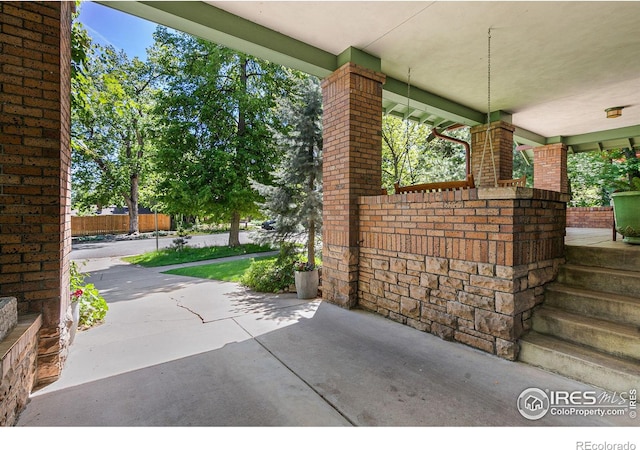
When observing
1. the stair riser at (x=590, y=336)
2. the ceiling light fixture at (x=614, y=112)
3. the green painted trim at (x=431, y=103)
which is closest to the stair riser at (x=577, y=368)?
the stair riser at (x=590, y=336)

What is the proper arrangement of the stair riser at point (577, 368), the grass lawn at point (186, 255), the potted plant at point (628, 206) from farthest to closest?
the grass lawn at point (186, 255) < the potted plant at point (628, 206) < the stair riser at point (577, 368)

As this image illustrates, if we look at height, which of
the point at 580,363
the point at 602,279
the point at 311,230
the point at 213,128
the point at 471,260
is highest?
the point at 213,128

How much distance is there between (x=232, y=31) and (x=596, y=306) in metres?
4.64

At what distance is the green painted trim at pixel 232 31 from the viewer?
305 cm

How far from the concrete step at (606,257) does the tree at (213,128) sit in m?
8.29

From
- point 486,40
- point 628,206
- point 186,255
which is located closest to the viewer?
point 628,206

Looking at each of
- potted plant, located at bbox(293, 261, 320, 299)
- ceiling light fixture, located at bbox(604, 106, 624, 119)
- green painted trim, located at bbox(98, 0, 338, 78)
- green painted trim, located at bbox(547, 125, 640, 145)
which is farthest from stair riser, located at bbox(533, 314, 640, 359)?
green painted trim, located at bbox(547, 125, 640, 145)

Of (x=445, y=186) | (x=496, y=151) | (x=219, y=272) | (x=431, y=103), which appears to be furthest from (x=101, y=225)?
(x=445, y=186)

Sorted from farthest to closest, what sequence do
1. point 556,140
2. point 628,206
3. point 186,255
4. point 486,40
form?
point 186,255, point 556,140, point 486,40, point 628,206

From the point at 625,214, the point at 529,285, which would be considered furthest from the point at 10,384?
the point at 625,214

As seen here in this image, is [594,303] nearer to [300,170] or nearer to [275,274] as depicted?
[275,274]

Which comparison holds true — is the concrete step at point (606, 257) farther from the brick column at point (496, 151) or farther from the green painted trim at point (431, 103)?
the green painted trim at point (431, 103)

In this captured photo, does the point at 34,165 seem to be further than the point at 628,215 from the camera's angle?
No

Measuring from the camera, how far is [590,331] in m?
2.34
